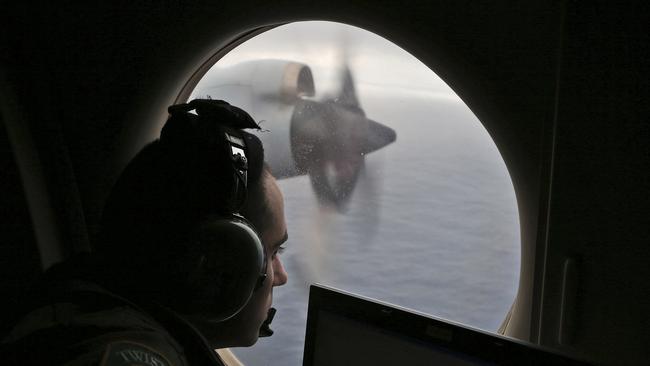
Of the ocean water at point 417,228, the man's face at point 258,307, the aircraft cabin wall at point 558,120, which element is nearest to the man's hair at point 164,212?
the man's face at point 258,307

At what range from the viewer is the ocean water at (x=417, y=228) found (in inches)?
57.8

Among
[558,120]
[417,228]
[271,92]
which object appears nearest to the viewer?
[558,120]

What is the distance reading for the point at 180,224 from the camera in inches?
37.6

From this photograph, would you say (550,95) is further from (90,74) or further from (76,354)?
(90,74)

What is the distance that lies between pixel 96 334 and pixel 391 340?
0.48 meters

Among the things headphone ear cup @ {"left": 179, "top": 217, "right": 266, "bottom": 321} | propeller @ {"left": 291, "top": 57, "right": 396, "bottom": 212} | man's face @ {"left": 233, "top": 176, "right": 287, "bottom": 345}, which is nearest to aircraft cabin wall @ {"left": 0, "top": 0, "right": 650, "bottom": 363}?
propeller @ {"left": 291, "top": 57, "right": 396, "bottom": 212}

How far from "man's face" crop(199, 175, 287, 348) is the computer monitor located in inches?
5.1

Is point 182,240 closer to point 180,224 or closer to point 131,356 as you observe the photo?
point 180,224

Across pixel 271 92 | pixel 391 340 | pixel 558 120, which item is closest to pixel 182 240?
pixel 391 340

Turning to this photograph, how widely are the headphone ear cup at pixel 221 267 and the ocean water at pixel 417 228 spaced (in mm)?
645

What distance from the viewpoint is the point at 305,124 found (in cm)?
177

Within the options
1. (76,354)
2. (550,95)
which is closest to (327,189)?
(550,95)

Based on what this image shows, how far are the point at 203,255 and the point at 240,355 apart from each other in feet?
3.74

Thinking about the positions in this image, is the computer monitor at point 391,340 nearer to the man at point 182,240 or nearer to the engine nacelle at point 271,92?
the man at point 182,240
